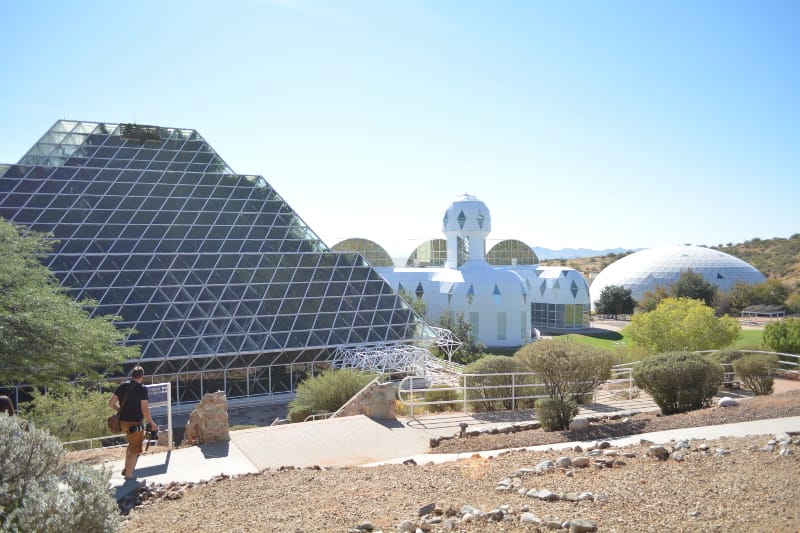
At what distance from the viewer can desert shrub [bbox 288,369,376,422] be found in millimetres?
17609

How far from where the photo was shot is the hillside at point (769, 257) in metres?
87.2

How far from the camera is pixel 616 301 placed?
62719mm

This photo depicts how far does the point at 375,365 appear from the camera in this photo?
25609 millimetres

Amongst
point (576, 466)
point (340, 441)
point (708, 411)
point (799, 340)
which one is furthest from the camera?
point (799, 340)

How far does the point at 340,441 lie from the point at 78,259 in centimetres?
2021

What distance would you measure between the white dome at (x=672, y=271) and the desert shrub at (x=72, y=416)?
57275mm

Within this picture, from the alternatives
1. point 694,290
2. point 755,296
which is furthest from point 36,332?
point 755,296

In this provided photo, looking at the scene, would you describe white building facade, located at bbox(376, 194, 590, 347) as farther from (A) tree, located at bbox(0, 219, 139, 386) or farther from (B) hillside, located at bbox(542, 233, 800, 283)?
(B) hillside, located at bbox(542, 233, 800, 283)

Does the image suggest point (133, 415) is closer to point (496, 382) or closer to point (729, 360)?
→ point (496, 382)

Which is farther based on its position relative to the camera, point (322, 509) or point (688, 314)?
point (688, 314)

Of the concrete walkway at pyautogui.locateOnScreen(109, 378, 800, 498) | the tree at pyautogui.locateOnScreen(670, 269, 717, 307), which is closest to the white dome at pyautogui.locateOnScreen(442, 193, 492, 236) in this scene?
the tree at pyautogui.locateOnScreen(670, 269, 717, 307)

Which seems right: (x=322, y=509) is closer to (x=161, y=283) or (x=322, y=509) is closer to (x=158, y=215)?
(x=161, y=283)

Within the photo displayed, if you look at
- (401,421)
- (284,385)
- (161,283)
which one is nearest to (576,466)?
(401,421)

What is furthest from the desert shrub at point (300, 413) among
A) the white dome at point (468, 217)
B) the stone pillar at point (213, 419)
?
the white dome at point (468, 217)
